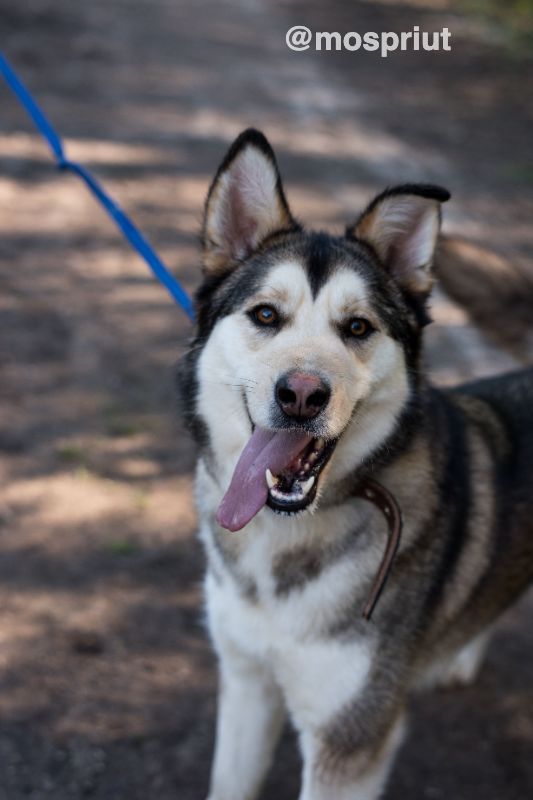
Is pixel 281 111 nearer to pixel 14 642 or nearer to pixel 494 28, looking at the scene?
pixel 494 28

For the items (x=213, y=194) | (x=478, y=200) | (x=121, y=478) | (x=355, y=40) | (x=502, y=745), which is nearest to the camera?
(x=213, y=194)

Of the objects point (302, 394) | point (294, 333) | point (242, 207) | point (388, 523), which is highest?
point (242, 207)

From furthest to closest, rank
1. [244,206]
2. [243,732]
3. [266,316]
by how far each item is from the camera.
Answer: [243,732] < [244,206] < [266,316]

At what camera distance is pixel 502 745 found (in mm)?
3816

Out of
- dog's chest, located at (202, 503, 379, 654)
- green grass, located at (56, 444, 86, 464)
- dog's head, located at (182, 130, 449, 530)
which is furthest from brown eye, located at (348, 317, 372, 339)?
green grass, located at (56, 444, 86, 464)

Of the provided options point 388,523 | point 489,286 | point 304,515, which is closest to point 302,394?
point 304,515

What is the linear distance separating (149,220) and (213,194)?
507 cm

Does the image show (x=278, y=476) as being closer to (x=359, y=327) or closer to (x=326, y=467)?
(x=326, y=467)

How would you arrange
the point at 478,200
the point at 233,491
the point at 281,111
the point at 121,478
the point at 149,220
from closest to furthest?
the point at 233,491 < the point at 121,478 < the point at 149,220 < the point at 478,200 < the point at 281,111

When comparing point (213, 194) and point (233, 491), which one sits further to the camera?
point (213, 194)

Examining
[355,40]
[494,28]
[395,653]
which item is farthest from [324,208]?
[494,28]

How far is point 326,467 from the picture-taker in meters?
2.67

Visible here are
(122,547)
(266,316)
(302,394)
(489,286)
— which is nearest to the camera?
(302,394)

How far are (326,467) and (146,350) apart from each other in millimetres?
3549
